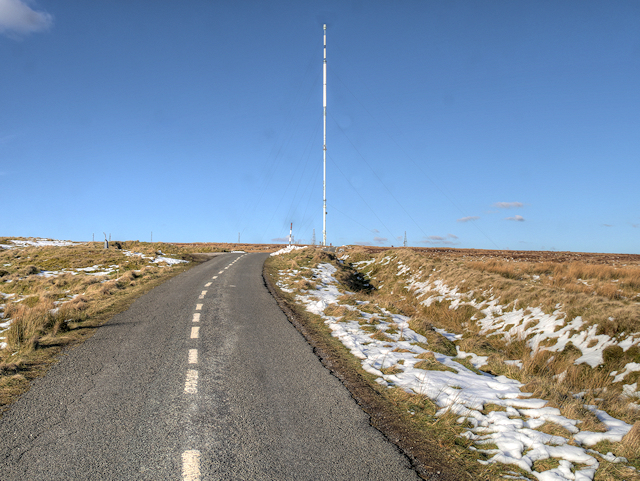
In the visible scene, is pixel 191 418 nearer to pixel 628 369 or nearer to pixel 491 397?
pixel 491 397

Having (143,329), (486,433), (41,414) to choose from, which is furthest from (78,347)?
(486,433)

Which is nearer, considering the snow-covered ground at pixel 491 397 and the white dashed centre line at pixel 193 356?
the snow-covered ground at pixel 491 397

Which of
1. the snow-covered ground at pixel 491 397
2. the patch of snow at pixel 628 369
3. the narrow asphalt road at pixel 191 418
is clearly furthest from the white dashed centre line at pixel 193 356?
the patch of snow at pixel 628 369

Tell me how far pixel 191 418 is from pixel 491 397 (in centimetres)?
466

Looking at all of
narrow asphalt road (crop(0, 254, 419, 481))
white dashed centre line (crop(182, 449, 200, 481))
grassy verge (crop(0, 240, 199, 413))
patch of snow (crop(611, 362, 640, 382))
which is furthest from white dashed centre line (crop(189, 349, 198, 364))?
patch of snow (crop(611, 362, 640, 382))

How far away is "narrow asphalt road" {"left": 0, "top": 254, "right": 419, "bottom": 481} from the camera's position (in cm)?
370

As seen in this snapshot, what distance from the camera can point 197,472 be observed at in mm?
3566

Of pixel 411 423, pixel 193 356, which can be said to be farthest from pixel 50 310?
pixel 411 423

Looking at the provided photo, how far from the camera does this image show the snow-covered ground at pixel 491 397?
412 centimetres

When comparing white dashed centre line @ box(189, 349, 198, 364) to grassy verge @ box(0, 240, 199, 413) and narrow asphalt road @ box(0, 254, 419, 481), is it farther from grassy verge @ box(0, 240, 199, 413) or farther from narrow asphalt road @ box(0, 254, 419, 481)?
grassy verge @ box(0, 240, 199, 413)

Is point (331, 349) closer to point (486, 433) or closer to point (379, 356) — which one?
point (379, 356)

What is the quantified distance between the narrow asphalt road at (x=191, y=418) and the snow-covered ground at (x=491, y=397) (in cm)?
130

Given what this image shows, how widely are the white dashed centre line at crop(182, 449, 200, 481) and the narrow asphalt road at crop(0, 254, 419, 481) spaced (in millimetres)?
10

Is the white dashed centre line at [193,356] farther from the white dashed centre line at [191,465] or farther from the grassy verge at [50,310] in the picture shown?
the white dashed centre line at [191,465]
